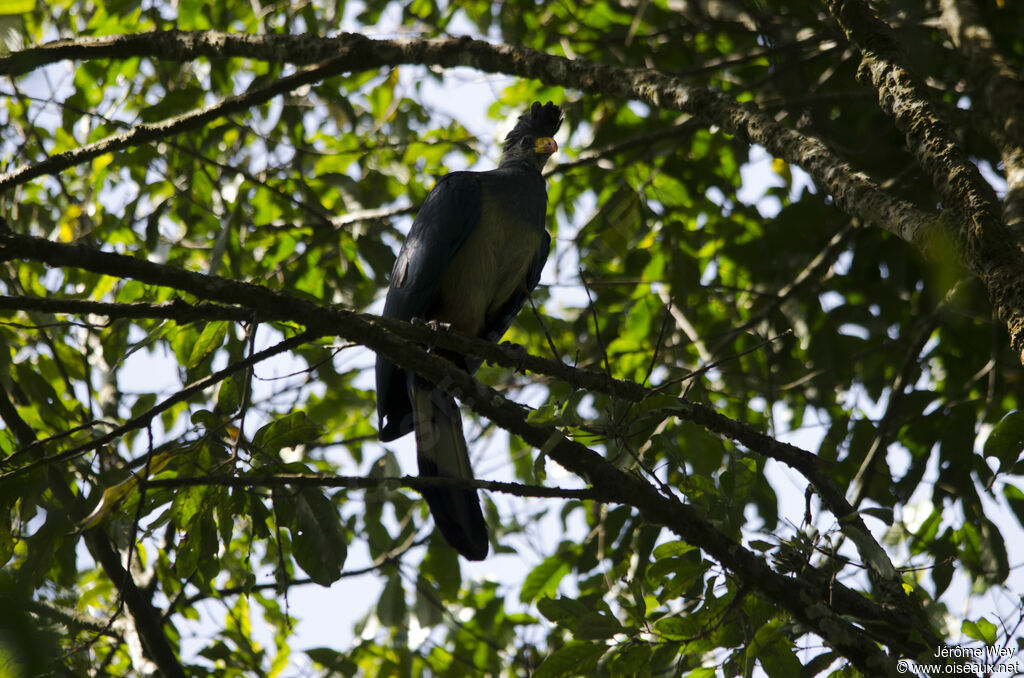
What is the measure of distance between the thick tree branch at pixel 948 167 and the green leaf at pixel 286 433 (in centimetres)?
189

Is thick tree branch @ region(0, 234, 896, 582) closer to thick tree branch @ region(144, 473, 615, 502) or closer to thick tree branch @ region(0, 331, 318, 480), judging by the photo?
thick tree branch @ region(0, 331, 318, 480)

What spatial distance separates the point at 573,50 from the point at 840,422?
110 inches

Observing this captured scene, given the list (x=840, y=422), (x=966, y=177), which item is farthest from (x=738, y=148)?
(x=966, y=177)

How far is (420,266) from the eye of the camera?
154 inches

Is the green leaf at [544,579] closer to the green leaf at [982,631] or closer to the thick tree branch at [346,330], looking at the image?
the thick tree branch at [346,330]

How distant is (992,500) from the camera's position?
133 inches

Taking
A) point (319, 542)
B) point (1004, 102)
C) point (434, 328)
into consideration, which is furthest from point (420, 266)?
point (1004, 102)

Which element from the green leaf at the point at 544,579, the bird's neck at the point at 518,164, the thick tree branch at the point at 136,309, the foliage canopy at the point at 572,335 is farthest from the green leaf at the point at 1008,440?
the bird's neck at the point at 518,164

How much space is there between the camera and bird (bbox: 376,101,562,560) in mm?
3643

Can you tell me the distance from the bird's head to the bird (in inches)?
8.3

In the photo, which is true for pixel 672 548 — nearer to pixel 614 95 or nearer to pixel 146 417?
pixel 146 417

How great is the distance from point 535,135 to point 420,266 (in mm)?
1336

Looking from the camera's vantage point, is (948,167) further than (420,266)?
No

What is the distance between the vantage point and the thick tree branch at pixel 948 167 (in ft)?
6.56
